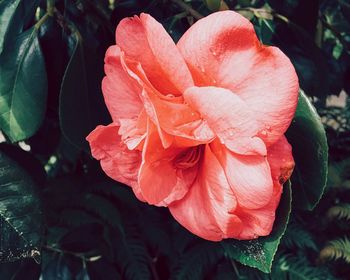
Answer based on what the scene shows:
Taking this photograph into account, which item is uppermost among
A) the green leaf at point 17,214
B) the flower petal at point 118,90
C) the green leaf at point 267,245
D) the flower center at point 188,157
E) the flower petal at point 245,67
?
the flower petal at point 245,67

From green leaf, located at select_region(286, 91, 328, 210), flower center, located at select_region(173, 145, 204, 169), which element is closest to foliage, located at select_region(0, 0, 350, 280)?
green leaf, located at select_region(286, 91, 328, 210)

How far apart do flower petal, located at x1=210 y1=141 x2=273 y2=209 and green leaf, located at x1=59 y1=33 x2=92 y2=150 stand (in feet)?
0.88

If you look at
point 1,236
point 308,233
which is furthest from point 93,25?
point 308,233

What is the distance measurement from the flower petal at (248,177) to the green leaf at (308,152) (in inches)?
4.9

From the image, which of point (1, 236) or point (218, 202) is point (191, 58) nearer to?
point (218, 202)

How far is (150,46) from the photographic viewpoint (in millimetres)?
549

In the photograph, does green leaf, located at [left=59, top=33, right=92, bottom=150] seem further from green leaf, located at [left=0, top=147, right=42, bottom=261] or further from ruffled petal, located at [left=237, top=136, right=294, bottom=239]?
ruffled petal, located at [left=237, top=136, right=294, bottom=239]

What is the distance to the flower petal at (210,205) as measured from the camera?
0.54 m

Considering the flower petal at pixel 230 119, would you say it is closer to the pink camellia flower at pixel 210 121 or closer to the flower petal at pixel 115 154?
the pink camellia flower at pixel 210 121

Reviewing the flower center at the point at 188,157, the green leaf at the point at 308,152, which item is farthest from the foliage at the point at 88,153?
the flower center at the point at 188,157

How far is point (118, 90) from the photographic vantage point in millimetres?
604

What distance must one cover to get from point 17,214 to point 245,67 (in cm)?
36

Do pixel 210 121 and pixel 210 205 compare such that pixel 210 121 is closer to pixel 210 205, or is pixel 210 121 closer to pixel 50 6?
pixel 210 205

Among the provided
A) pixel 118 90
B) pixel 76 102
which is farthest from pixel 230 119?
pixel 76 102
